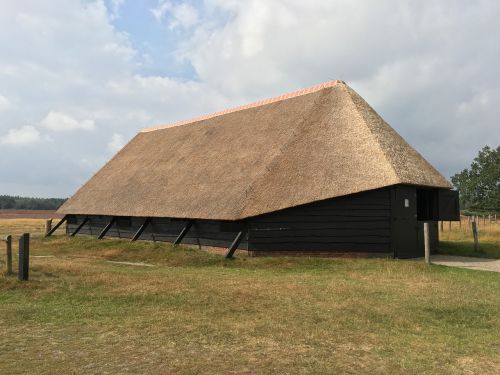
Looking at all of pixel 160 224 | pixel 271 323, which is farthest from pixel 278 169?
pixel 271 323

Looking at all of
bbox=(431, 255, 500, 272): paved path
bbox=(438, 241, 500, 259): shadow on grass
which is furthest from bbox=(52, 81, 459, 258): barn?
bbox=(431, 255, 500, 272): paved path

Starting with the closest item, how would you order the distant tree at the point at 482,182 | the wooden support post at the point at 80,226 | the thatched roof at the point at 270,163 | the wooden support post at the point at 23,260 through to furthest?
1. the wooden support post at the point at 23,260
2. the thatched roof at the point at 270,163
3. the wooden support post at the point at 80,226
4. the distant tree at the point at 482,182

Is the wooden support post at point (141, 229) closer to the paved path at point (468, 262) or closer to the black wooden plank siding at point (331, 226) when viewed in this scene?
the black wooden plank siding at point (331, 226)

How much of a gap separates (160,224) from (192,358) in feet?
54.8

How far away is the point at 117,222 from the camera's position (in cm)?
2542

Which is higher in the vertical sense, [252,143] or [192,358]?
[252,143]

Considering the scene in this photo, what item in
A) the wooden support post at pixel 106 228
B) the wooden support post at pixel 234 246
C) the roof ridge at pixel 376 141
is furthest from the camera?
the wooden support post at pixel 106 228

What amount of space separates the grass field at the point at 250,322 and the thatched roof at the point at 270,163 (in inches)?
161

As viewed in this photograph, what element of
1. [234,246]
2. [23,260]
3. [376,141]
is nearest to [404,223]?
[376,141]

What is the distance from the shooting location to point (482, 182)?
252 ft

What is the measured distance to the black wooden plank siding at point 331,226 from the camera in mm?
16453

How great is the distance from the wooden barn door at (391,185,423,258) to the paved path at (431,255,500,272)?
3.21ft

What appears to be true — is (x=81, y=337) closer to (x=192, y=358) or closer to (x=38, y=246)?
(x=192, y=358)

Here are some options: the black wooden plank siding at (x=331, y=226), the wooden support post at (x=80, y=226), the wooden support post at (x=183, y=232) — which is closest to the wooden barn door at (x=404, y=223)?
the black wooden plank siding at (x=331, y=226)
